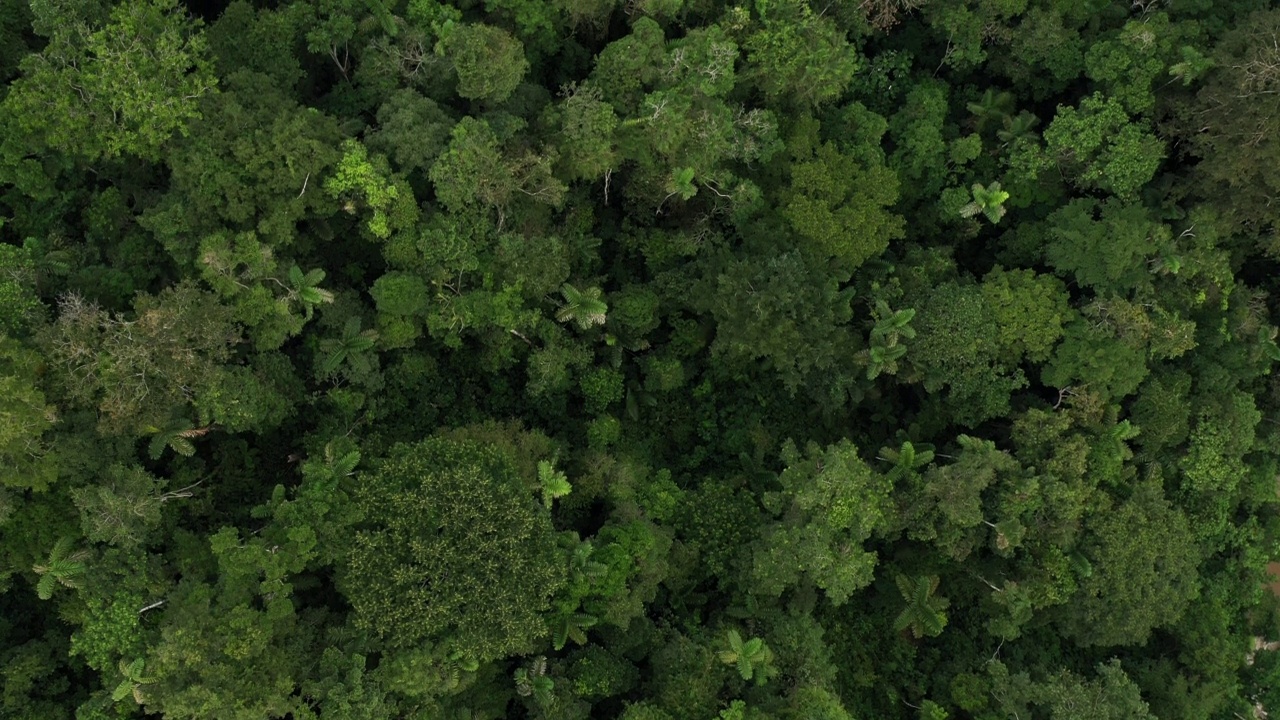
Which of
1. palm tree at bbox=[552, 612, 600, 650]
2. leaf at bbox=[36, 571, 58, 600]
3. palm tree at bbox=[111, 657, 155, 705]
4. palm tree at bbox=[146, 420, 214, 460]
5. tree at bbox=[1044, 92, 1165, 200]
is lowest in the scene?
palm tree at bbox=[552, 612, 600, 650]

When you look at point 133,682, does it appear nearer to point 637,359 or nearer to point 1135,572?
point 637,359

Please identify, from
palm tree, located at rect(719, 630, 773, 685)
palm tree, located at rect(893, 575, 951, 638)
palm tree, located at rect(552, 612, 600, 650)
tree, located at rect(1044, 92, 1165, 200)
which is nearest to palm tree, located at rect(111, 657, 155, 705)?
palm tree, located at rect(552, 612, 600, 650)

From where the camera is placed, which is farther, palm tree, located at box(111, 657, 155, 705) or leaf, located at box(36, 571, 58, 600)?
leaf, located at box(36, 571, 58, 600)

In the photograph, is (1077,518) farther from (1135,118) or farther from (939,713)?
(1135,118)

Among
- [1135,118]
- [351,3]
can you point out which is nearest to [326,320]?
[351,3]

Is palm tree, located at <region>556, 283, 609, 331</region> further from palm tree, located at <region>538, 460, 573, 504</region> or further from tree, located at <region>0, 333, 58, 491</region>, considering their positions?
tree, located at <region>0, 333, 58, 491</region>

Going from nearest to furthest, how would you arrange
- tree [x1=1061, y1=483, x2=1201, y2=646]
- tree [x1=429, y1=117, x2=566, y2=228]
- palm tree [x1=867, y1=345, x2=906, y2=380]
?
1. tree [x1=429, y1=117, x2=566, y2=228]
2. tree [x1=1061, y1=483, x2=1201, y2=646]
3. palm tree [x1=867, y1=345, x2=906, y2=380]
